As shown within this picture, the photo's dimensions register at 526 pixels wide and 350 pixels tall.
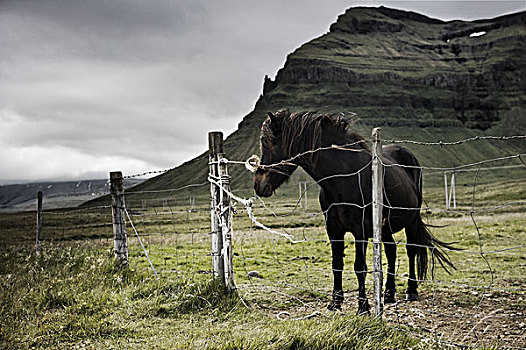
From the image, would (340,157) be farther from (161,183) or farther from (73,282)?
(161,183)

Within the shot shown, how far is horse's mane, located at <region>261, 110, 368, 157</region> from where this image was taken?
529 cm

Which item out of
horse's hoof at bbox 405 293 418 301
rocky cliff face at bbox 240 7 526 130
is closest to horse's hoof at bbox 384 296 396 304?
horse's hoof at bbox 405 293 418 301

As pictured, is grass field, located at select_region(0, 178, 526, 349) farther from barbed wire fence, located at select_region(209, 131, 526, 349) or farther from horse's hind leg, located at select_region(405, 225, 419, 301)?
horse's hind leg, located at select_region(405, 225, 419, 301)

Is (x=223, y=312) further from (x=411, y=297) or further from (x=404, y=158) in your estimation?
(x=404, y=158)

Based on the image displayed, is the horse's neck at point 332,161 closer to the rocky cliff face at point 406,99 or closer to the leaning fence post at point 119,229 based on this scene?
the leaning fence post at point 119,229

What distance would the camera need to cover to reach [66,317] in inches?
191

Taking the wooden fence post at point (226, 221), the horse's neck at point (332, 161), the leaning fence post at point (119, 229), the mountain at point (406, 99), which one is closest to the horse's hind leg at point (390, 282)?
the horse's neck at point (332, 161)

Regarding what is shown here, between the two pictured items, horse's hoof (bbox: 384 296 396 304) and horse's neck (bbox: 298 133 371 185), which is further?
horse's hoof (bbox: 384 296 396 304)

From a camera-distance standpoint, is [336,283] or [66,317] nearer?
[66,317]

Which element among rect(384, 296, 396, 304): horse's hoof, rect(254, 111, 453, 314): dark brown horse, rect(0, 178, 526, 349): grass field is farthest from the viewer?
rect(384, 296, 396, 304): horse's hoof

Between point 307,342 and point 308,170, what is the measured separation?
227 cm

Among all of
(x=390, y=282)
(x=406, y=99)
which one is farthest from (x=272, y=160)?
(x=406, y=99)

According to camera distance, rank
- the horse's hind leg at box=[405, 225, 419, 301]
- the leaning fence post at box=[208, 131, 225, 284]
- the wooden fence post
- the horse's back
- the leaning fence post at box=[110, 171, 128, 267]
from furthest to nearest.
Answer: the leaning fence post at box=[110, 171, 128, 267], the horse's back, the horse's hind leg at box=[405, 225, 419, 301], the leaning fence post at box=[208, 131, 225, 284], the wooden fence post

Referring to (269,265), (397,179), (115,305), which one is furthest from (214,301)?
(269,265)
